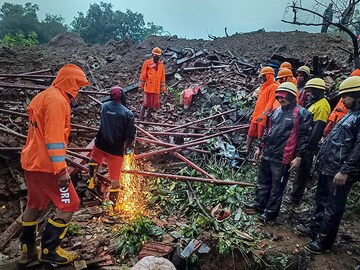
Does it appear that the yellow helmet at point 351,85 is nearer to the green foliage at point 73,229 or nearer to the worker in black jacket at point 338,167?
the worker in black jacket at point 338,167

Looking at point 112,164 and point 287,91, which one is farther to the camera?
point 112,164

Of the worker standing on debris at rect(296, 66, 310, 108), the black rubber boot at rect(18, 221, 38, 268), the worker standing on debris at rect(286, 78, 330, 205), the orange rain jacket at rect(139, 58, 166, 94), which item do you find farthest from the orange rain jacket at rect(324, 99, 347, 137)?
the orange rain jacket at rect(139, 58, 166, 94)

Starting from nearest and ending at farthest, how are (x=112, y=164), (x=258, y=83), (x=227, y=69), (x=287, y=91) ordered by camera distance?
(x=287, y=91) < (x=112, y=164) < (x=258, y=83) < (x=227, y=69)

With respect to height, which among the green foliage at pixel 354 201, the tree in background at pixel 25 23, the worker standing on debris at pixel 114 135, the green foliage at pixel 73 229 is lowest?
the green foliage at pixel 73 229

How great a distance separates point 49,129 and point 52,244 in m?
1.41

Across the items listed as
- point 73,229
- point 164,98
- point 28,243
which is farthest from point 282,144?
point 164,98

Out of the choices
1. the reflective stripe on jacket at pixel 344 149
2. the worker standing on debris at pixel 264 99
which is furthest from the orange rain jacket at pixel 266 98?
the reflective stripe on jacket at pixel 344 149

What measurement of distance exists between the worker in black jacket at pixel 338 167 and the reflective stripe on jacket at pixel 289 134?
0.40 metres

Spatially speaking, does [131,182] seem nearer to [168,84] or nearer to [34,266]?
[34,266]

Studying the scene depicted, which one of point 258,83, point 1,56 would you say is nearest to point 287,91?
point 258,83

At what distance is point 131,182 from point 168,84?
798 cm

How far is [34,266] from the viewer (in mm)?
3525

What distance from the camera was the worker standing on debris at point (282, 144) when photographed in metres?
4.30

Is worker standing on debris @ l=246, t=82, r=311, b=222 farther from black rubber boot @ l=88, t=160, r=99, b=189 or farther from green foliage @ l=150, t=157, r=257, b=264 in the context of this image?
black rubber boot @ l=88, t=160, r=99, b=189
